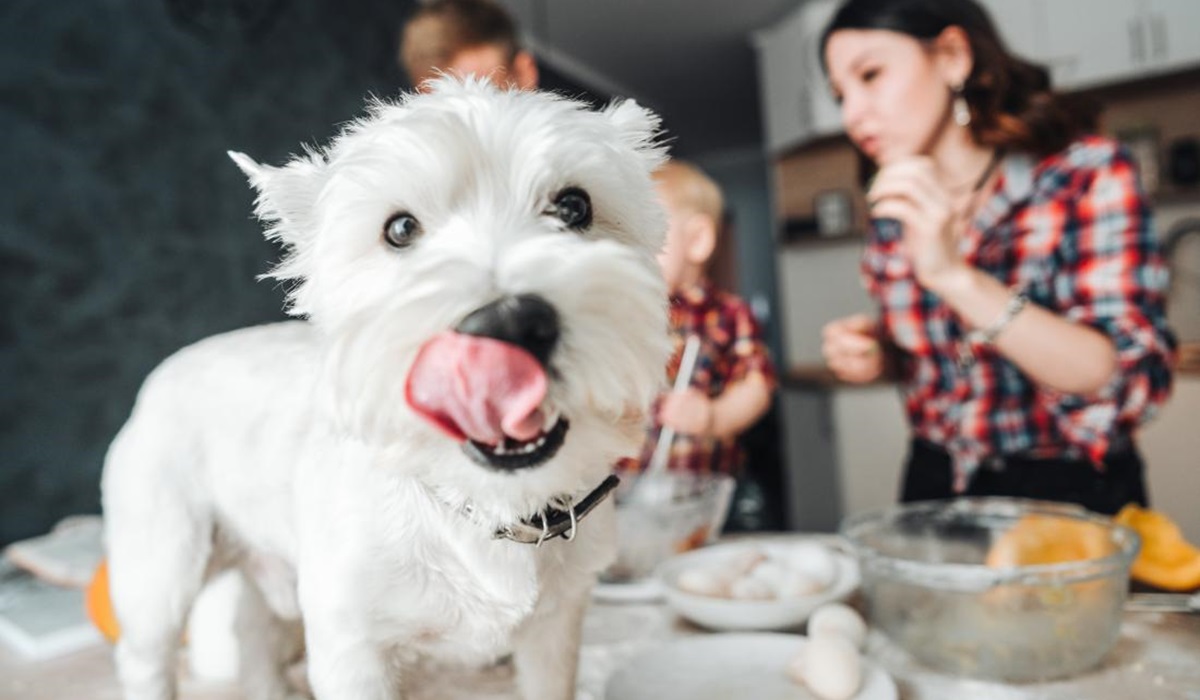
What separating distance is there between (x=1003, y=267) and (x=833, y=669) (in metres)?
0.97

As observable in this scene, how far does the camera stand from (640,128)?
1.77 ft

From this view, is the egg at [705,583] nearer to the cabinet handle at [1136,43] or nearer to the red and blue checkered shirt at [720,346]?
the red and blue checkered shirt at [720,346]

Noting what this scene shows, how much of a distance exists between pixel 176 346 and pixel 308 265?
1.70 m

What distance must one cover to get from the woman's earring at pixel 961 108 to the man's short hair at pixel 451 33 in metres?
0.83

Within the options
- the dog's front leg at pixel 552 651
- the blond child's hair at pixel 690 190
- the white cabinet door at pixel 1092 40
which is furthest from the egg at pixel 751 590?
the white cabinet door at pixel 1092 40

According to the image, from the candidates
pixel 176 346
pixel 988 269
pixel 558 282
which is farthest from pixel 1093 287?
pixel 176 346

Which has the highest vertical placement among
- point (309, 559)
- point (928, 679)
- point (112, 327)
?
point (112, 327)

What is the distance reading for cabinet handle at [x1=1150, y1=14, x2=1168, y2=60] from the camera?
3.18 m

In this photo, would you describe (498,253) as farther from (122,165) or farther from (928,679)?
(122,165)

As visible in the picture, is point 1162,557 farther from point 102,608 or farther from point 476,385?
point 102,608

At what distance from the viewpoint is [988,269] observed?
135 centimetres

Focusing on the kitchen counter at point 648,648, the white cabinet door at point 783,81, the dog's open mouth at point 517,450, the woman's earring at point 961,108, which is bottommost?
the kitchen counter at point 648,648

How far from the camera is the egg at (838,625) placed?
69 centimetres

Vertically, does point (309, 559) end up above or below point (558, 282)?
below
